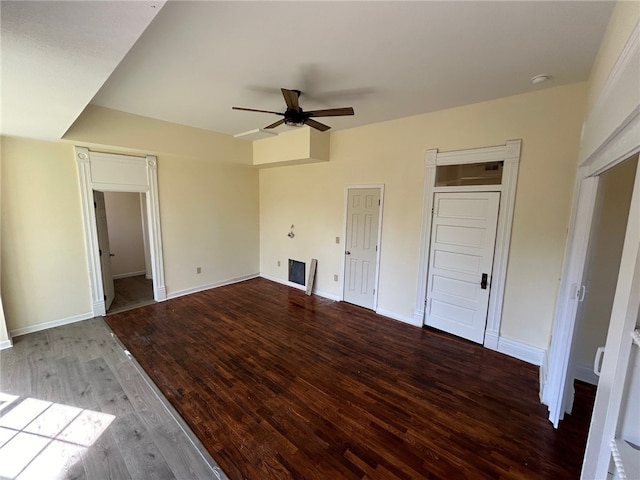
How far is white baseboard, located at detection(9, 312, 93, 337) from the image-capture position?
3.58m

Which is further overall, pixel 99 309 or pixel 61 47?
pixel 99 309

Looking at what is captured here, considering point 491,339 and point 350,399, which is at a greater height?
point 491,339

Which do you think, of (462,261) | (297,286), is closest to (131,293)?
(297,286)

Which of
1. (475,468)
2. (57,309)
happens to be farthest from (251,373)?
(57,309)

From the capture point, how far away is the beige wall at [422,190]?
2873 millimetres

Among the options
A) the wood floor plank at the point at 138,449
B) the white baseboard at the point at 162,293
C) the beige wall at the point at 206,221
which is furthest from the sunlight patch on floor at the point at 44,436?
the beige wall at the point at 206,221

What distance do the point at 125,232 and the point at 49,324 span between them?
306 centimetres

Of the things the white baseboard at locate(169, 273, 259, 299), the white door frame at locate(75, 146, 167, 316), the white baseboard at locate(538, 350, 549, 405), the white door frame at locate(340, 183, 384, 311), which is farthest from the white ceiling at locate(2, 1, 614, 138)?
the white baseboard at locate(169, 273, 259, 299)

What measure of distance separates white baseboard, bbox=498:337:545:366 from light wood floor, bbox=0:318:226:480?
3388 mm

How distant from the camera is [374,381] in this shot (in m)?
2.79

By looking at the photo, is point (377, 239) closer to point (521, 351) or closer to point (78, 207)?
point (521, 351)

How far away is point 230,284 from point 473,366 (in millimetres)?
4741

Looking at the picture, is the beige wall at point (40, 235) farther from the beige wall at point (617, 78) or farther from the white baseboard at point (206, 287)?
the beige wall at point (617, 78)

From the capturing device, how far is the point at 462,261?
3.59 m
